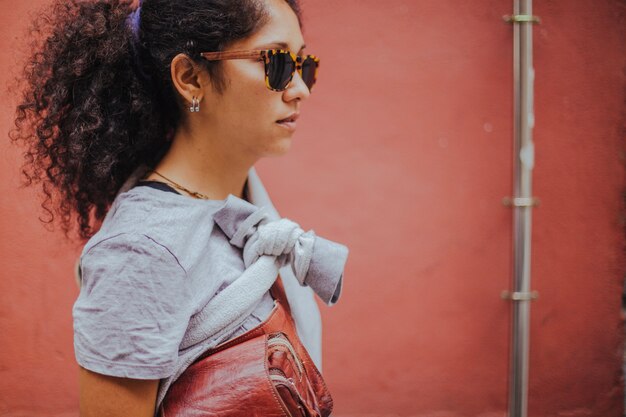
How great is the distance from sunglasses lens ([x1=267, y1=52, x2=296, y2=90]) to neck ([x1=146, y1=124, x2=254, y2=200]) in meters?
0.21

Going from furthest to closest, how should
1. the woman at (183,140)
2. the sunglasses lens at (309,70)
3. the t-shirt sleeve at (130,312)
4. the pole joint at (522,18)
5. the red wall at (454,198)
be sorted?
the red wall at (454,198)
the pole joint at (522,18)
the sunglasses lens at (309,70)
the woman at (183,140)
the t-shirt sleeve at (130,312)

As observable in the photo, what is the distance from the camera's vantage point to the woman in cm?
112

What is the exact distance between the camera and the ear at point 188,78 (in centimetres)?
127

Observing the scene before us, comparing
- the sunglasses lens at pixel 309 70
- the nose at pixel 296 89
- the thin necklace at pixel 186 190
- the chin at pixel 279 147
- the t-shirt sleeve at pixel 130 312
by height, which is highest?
the sunglasses lens at pixel 309 70

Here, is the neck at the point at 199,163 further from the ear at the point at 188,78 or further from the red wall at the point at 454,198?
the red wall at the point at 454,198

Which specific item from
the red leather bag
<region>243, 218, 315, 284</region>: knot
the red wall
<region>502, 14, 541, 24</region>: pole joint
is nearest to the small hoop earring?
<region>243, 218, 315, 284</region>: knot

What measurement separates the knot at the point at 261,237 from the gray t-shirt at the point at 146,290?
0.28 ft

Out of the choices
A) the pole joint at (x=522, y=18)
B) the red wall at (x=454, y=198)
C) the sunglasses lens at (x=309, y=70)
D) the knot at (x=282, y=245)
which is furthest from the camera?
the red wall at (x=454, y=198)

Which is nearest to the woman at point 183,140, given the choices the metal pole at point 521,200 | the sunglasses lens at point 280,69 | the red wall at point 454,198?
the sunglasses lens at point 280,69

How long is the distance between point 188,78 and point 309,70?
335mm

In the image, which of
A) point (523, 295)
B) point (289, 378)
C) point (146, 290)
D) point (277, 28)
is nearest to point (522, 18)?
point (523, 295)

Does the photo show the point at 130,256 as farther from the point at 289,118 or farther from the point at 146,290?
the point at 289,118

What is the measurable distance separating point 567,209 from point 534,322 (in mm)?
667

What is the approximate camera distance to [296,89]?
136 cm
